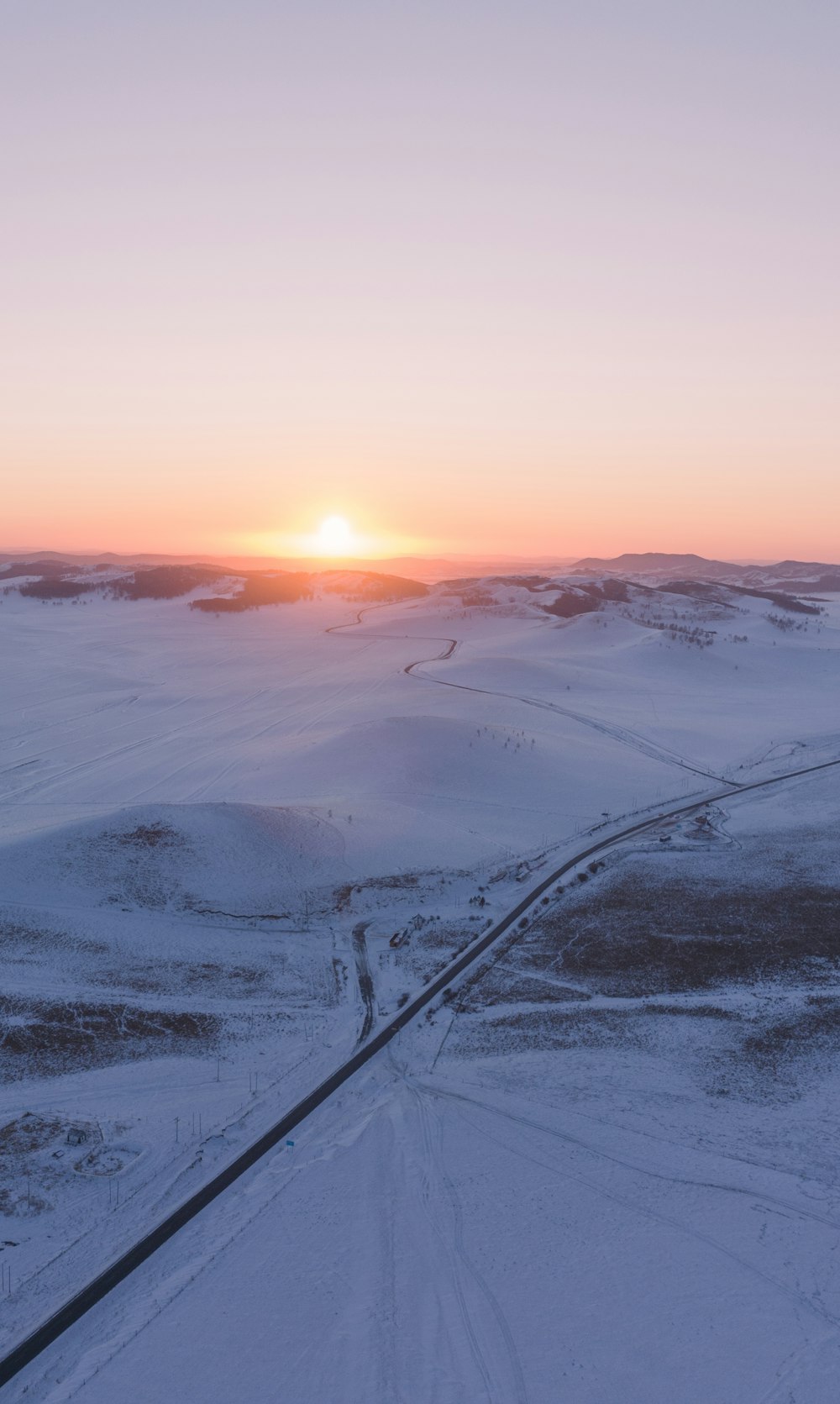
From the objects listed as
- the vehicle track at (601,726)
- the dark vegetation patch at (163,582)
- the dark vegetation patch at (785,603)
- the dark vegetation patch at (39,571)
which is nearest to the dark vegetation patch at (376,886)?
the vehicle track at (601,726)

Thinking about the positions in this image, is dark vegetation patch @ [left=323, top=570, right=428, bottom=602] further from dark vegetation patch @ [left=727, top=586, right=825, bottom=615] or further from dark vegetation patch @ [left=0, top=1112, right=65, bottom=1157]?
dark vegetation patch @ [left=0, top=1112, right=65, bottom=1157]

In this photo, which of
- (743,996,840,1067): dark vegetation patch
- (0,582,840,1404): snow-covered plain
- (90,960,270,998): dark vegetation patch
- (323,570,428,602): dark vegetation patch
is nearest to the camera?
(0,582,840,1404): snow-covered plain

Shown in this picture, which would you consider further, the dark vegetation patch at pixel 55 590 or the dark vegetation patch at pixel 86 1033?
the dark vegetation patch at pixel 55 590

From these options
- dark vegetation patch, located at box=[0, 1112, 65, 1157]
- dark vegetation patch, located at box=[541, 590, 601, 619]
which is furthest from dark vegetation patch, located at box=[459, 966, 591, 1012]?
dark vegetation patch, located at box=[541, 590, 601, 619]

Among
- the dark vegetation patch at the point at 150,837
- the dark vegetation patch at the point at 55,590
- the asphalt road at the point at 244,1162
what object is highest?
the dark vegetation patch at the point at 55,590

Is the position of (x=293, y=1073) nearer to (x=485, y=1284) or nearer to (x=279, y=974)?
(x=279, y=974)

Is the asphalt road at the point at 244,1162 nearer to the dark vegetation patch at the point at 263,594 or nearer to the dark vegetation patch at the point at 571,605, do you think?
the dark vegetation patch at the point at 571,605

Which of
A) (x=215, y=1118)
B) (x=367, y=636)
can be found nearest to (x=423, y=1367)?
(x=215, y=1118)
